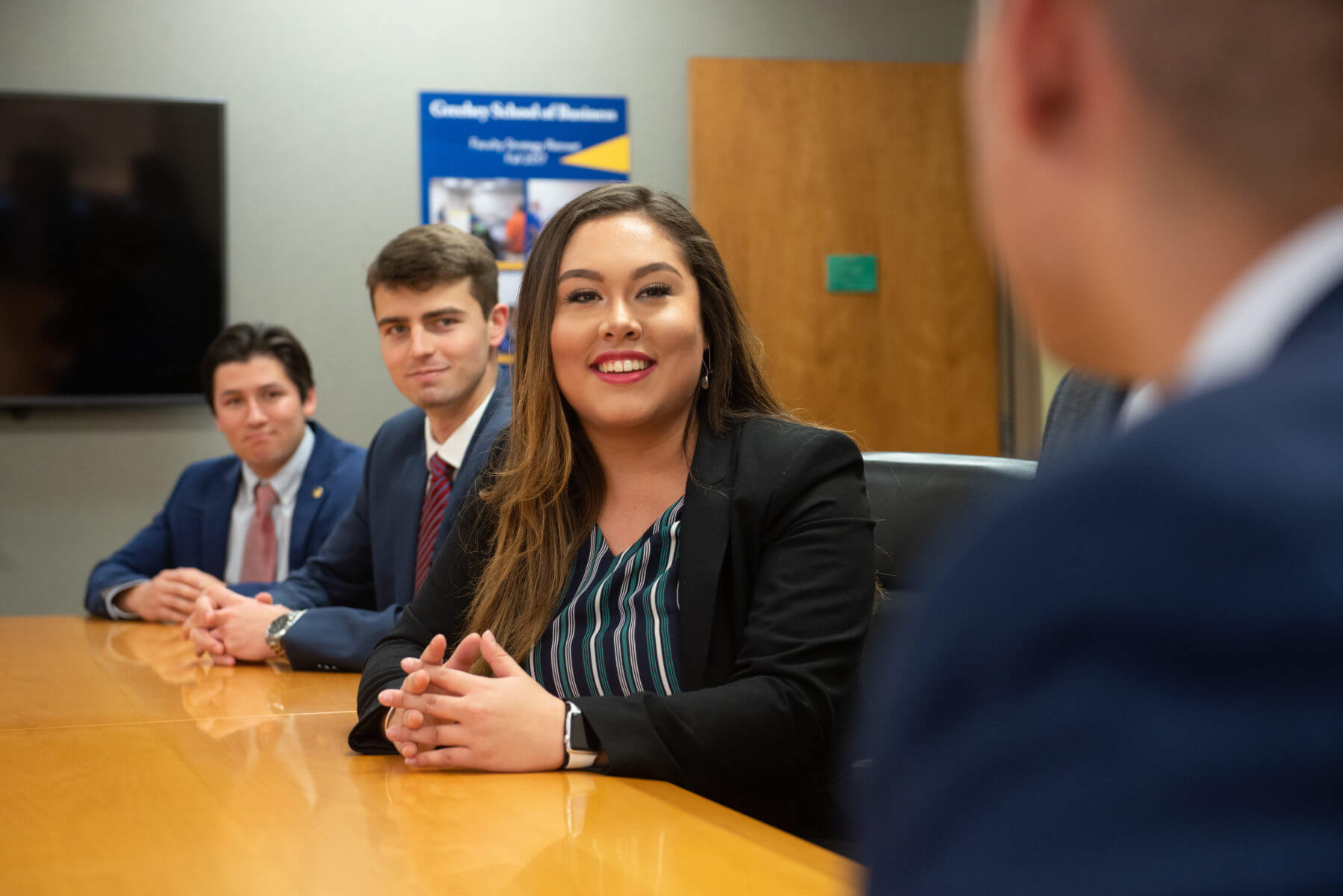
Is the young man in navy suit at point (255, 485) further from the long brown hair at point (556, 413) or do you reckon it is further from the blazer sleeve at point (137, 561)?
the long brown hair at point (556, 413)

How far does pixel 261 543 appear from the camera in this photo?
3.15 metres

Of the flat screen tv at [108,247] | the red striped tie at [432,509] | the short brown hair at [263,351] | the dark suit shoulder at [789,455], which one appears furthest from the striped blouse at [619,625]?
the flat screen tv at [108,247]

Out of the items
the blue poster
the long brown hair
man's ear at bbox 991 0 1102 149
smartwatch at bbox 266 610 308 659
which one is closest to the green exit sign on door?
the blue poster

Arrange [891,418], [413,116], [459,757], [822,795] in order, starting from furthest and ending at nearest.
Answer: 1. [891,418]
2. [413,116]
3. [822,795]
4. [459,757]

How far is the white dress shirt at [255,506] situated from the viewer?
125 inches

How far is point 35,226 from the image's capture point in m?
3.93

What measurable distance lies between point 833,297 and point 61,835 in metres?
3.77

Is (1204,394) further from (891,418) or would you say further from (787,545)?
(891,418)

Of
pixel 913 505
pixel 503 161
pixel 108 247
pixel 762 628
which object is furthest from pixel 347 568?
pixel 503 161

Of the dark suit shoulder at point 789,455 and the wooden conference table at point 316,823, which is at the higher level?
the dark suit shoulder at point 789,455

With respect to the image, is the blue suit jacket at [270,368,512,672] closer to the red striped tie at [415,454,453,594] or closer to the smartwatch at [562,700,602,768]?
the red striped tie at [415,454,453,594]

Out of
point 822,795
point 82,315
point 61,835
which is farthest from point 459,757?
point 82,315

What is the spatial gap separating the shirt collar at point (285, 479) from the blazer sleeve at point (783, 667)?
194 cm

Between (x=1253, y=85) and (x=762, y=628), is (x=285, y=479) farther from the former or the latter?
(x=1253, y=85)
